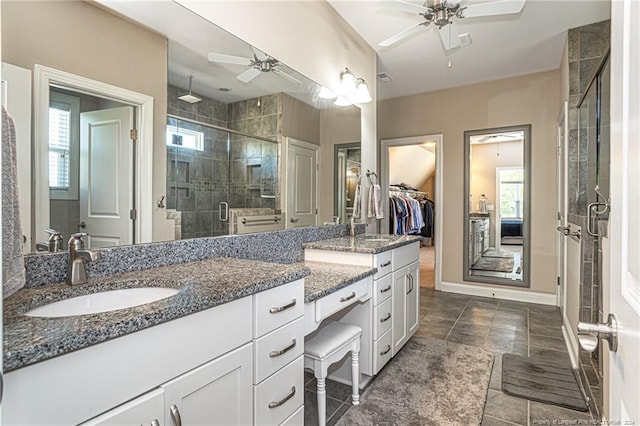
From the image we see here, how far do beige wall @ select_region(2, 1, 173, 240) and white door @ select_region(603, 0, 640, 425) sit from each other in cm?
157

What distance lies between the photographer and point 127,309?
3.01 ft

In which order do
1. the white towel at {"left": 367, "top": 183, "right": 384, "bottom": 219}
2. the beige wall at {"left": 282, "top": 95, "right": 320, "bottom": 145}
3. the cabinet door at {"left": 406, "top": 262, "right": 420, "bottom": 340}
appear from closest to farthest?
1. the beige wall at {"left": 282, "top": 95, "right": 320, "bottom": 145}
2. the cabinet door at {"left": 406, "top": 262, "right": 420, "bottom": 340}
3. the white towel at {"left": 367, "top": 183, "right": 384, "bottom": 219}

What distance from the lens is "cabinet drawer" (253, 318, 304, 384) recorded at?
122 cm

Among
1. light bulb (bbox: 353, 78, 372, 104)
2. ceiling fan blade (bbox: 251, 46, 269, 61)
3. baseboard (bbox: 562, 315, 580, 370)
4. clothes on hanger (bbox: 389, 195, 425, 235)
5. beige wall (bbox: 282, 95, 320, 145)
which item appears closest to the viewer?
ceiling fan blade (bbox: 251, 46, 269, 61)

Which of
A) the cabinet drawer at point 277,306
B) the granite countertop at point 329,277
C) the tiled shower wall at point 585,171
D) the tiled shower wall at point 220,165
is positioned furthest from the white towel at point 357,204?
the cabinet drawer at point 277,306

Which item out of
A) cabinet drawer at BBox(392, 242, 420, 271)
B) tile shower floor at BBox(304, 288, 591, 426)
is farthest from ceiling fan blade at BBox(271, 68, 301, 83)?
tile shower floor at BBox(304, 288, 591, 426)

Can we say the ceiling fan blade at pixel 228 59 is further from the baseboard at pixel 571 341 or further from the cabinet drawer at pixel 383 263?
the baseboard at pixel 571 341

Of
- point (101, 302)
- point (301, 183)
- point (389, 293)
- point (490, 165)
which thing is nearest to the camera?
point (101, 302)

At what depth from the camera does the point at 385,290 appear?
236 centimetres

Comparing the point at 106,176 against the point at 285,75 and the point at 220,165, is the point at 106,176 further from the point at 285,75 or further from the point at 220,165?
the point at 285,75

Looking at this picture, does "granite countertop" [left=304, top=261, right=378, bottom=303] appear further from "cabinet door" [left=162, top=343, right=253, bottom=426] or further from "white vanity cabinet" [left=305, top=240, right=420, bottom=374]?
"cabinet door" [left=162, top=343, right=253, bottom=426]

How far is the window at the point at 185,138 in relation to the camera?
5.26 ft

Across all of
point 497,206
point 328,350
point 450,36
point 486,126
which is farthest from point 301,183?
point 497,206

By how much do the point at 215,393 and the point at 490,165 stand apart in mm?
4513
